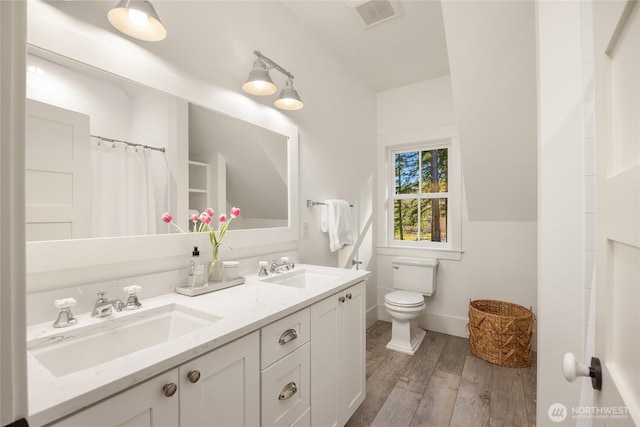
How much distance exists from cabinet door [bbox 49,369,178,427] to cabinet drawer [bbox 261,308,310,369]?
0.34 m

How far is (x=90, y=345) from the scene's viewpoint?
0.93 m

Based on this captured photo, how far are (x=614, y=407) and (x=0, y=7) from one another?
1.00 metres

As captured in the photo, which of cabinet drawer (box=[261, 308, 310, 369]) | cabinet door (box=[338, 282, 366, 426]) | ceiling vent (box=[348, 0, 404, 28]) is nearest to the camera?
cabinet drawer (box=[261, 308, 310, 369])

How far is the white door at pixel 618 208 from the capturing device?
43cm

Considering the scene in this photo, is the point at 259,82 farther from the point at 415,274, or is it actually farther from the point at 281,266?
the point at 415,274

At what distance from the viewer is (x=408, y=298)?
267 centimetres

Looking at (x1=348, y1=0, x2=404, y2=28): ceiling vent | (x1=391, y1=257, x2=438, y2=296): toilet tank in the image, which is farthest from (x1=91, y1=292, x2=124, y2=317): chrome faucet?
(x1=391, y1=257, x2=438, y2=296): toilet tank

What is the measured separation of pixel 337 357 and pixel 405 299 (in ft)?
4.30

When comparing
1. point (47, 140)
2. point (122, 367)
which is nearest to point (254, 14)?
point (47, 140)

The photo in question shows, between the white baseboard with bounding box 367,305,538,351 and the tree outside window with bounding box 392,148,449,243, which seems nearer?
the white baseboard with bounding box 367,305,538,351

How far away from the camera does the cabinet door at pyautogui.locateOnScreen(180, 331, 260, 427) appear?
81 centimetres

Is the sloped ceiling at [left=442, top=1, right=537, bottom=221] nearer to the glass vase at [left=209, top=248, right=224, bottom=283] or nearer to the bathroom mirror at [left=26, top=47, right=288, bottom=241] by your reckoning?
the bathroom mirror at [left=26, top=47, right=288, bottom=241]

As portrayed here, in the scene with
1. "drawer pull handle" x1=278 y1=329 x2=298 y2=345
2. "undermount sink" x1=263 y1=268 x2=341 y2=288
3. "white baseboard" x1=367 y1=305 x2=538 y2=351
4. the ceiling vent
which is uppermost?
the ceiling vent

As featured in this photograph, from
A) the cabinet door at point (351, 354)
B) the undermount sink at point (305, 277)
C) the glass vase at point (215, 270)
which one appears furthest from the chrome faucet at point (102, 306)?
the cabinet door at point (351, 354)
